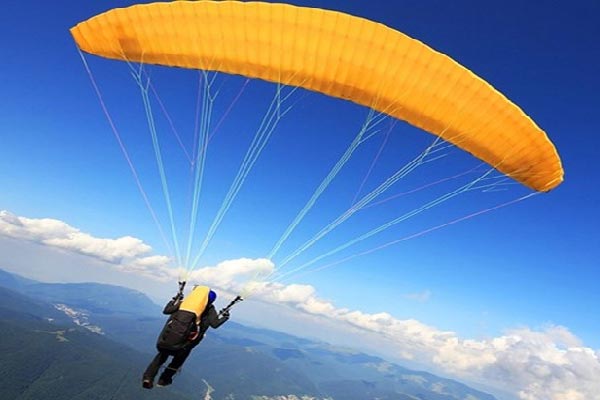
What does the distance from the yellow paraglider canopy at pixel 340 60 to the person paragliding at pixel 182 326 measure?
657 cm

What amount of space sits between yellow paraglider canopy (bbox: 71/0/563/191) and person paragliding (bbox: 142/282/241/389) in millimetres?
6571

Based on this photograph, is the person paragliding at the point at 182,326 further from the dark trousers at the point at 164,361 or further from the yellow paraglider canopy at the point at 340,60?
the yellow paraglider canopy at the point at 340,60

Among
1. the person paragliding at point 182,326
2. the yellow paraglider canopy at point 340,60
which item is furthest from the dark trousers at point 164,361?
the yellow paraglider canopy at point 340,60

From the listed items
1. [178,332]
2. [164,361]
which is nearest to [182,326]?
[178,332]

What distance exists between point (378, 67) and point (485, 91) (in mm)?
2808

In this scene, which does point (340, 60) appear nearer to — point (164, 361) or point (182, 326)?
point (182, 326)

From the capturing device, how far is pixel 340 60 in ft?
39.6

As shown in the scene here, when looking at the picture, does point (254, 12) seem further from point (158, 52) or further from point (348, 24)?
point (158, 52)

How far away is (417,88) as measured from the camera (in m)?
12.0

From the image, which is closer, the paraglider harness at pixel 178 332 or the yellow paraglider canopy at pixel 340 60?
the paraglider harness at pixel 178 332

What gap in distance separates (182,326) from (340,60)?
794 centimetres

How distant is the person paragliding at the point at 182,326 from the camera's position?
9.49 metres

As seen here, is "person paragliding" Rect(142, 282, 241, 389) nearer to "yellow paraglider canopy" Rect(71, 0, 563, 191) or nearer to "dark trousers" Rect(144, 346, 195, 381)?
"dark trousers" Rect(144, 346, 195, 381)

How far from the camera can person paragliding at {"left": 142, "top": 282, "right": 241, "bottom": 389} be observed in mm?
9492
